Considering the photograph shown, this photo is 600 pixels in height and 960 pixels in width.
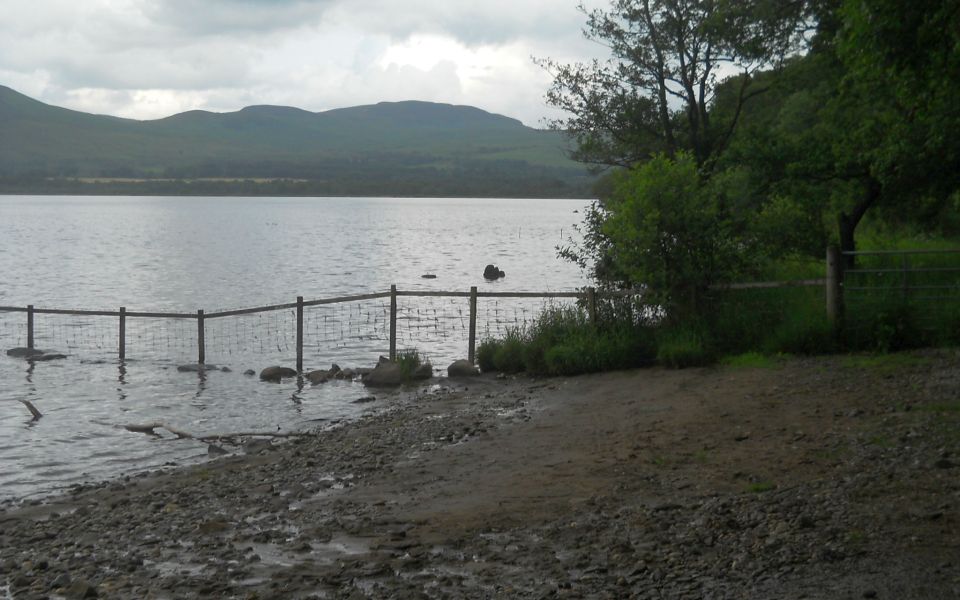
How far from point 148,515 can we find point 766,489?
249 inches

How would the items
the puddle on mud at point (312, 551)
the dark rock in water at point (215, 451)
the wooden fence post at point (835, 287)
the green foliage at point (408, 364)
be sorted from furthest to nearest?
the green foliage at point (408, 364) < the wooden fence post at point (835, 287) < the dark rock in water at point (215, 451) < the puddle on mud at point (312, 551)

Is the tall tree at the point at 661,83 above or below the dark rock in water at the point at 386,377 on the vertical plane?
above

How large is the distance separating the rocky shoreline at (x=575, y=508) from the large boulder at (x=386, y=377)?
5216mm

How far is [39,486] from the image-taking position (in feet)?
43.4

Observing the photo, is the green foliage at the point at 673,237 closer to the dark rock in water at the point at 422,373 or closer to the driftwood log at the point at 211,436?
the dark rock in water at the point at 422,373

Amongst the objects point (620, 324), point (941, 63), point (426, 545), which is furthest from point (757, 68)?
point (426, 545)

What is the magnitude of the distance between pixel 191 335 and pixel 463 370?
44.7ft

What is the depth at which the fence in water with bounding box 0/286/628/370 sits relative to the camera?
25.6 meters

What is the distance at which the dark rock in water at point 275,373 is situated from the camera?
21766 mm

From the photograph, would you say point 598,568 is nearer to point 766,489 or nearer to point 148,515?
point 766,489

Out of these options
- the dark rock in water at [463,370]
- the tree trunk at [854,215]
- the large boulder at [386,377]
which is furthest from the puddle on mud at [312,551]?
the tree trunk at [854,215]

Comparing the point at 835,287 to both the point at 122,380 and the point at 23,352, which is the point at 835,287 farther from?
the point at 23,352

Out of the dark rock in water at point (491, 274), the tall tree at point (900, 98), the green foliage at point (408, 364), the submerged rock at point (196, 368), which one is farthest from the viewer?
the dark rock in water at point (491, 274)

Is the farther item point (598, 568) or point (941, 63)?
point (941, 63)
